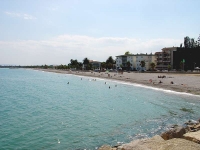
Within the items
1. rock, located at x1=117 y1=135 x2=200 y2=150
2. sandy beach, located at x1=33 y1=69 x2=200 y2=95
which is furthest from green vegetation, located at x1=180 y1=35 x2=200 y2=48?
rock, located at x1=117 y1=135 x2=200 y2=150

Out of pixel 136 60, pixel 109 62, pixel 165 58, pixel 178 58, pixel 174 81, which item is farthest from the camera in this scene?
pixel 109 62

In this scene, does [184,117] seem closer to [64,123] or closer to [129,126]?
[129,126]

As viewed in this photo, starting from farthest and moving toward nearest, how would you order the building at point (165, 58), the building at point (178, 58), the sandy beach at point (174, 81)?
the building at point (165, 58) → the building at point (178, 58) → the sandy beach at point (174, 81)

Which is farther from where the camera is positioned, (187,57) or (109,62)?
(109,62)

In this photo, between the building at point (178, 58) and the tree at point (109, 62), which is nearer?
the building at point (178, 58)

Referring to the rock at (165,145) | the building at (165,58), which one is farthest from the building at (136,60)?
the rock at (165,145)

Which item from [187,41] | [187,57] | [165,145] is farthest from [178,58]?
[165,145]

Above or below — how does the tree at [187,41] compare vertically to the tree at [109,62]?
above

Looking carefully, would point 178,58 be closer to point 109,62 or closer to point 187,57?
point 187,57

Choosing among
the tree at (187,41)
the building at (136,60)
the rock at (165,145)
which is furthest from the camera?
the building at (136,60)

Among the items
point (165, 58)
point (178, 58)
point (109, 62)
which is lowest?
point (109, 62)

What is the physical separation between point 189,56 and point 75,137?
4112 inches

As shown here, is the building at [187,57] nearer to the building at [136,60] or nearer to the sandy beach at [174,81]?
the building at [136,60]

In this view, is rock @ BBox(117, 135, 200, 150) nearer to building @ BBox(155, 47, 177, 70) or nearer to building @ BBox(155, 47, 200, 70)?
building @ BBox(155, 47, 200, 70)
